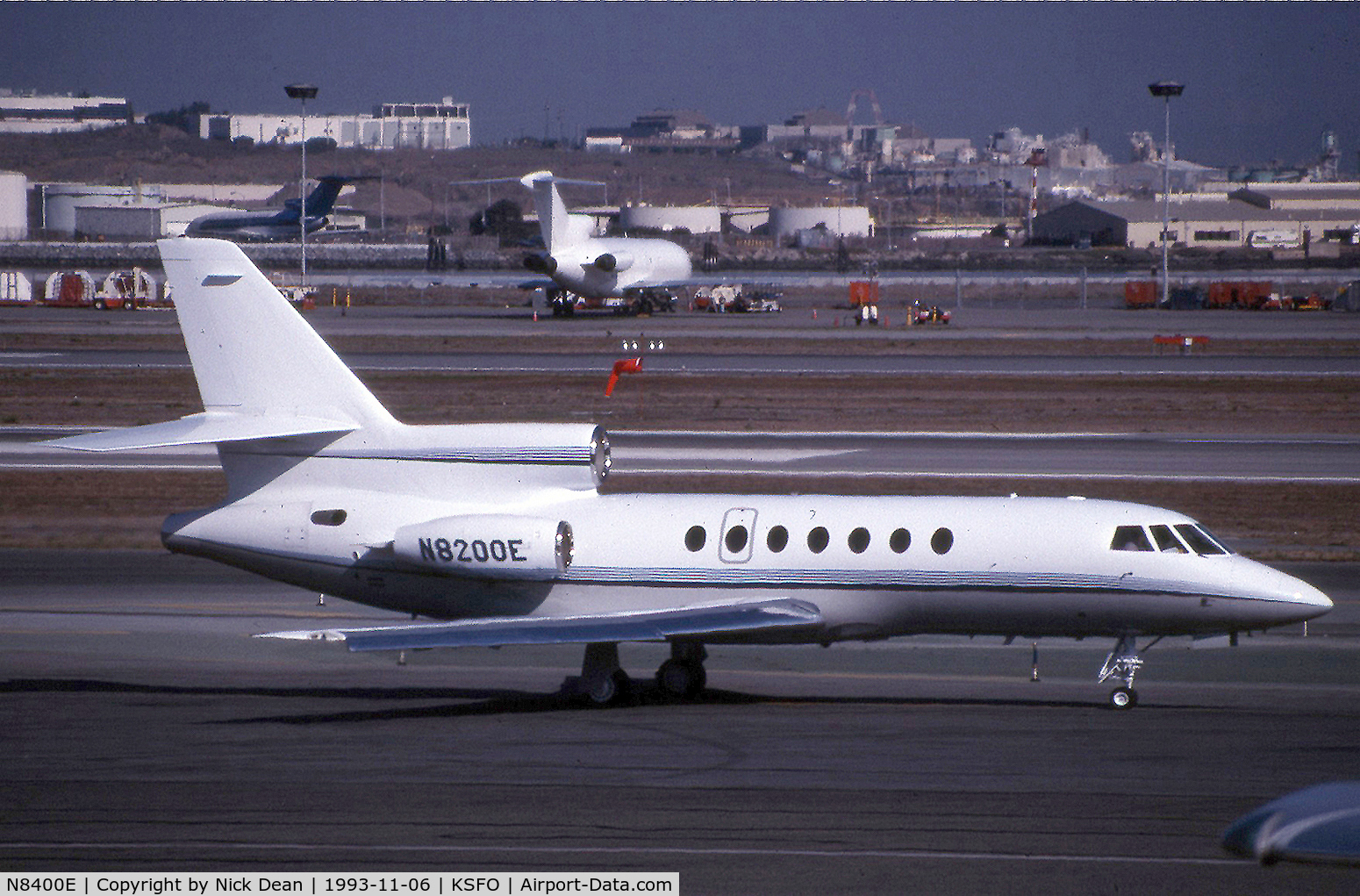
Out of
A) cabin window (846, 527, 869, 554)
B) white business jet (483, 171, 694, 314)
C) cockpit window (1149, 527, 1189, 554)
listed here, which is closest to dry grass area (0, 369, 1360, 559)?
cockpit window (1149, 527, 1189, 554)

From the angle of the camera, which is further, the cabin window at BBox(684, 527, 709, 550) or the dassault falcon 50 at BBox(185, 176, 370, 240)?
the dassault falcon 50 at BBox(185, 176, 370, 240)

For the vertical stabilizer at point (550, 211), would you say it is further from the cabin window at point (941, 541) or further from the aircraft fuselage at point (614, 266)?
the cabin window at point (941, 541)

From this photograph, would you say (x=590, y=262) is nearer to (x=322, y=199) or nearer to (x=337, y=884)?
(x=322, y=199)

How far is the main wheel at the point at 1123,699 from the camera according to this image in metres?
19.6

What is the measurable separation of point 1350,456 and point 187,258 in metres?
33.0

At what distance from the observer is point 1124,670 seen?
2002cm

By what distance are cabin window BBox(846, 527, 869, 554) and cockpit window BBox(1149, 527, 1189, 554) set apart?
11.9ft

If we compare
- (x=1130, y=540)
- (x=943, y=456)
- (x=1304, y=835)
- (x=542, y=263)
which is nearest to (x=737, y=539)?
(x=1130, y=540)

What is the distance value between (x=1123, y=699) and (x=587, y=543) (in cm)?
713

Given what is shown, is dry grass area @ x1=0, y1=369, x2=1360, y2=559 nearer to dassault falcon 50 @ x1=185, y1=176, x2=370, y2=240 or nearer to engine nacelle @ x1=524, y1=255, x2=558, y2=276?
engine nacelle @ x1=524, y1=255, x2=558, y2=276

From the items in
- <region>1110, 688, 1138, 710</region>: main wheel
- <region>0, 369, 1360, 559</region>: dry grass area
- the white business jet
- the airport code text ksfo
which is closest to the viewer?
the airport code text ksfo

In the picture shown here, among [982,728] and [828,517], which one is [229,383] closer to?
[828,517]

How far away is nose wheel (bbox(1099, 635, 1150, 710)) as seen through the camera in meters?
19.6

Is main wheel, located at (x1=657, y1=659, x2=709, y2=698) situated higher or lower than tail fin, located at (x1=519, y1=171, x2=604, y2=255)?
lower
